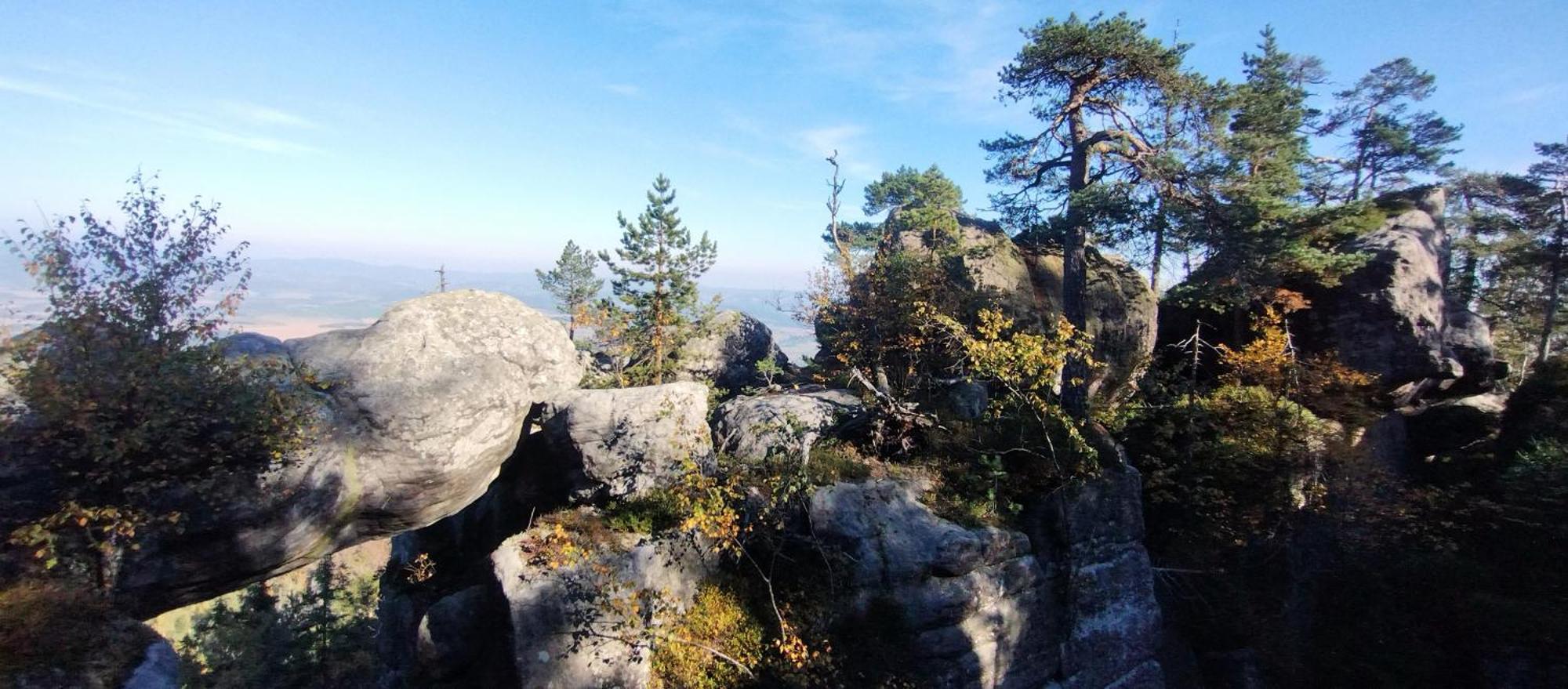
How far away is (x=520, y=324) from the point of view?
15.3 metres

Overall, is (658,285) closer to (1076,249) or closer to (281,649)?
(1076,249)

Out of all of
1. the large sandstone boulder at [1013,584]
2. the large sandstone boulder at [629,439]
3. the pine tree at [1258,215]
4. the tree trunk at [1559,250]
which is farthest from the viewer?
the tree trunk at [1559,250]

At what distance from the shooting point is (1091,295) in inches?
838

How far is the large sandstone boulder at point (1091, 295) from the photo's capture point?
20.2 metres

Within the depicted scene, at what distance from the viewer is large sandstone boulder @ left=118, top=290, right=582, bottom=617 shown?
1087 cm

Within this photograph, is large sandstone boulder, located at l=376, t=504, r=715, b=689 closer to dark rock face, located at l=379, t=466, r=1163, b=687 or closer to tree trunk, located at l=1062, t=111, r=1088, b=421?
dark rock face, located at l=379, t=466, r=1163, b=687

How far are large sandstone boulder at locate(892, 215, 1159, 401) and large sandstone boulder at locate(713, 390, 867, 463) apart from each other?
6634 millimetres

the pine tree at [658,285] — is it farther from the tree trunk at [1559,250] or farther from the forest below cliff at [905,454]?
the tree trunk at [1559,250]

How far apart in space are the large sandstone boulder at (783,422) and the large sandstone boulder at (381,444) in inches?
166

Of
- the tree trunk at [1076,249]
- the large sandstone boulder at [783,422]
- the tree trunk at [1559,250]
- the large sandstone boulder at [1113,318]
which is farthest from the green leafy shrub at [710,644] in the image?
the tree trunk at [1559,250]

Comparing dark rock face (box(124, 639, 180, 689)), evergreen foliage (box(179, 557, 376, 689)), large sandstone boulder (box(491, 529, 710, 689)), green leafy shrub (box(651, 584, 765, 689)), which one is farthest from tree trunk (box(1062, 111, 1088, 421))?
evergreen foliage (box(179, 557, 376, 689))

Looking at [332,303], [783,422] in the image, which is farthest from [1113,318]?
[332,303]

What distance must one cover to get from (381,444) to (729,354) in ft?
37.8

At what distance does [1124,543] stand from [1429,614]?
24.0ft
